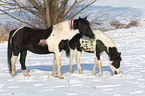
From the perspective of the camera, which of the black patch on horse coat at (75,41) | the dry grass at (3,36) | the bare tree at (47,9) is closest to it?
the black patch on horse coat at (75,41)

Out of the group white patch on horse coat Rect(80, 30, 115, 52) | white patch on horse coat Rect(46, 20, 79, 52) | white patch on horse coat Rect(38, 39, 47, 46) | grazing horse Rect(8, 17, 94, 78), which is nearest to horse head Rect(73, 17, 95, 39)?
grazing horse Rect(8, 17, 94, 78)

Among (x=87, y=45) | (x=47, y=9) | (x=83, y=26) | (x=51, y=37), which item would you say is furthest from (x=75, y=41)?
(x=47, y=9)

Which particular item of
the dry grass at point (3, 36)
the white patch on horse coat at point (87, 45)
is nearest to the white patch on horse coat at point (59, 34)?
the white patch on horse coat at point (87, 45)

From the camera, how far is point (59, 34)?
6824mm

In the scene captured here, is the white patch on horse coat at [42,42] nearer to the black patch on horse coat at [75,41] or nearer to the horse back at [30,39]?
the horse back at [30,39]

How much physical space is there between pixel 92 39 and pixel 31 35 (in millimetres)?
1930

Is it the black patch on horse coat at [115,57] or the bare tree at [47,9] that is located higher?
the bare tree at [47,9]

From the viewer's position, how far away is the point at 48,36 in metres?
6.89

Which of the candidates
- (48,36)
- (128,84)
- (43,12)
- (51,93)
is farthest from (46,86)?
(43,12)

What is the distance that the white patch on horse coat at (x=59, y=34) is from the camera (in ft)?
22.3

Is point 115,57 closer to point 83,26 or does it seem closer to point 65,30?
point 83,26

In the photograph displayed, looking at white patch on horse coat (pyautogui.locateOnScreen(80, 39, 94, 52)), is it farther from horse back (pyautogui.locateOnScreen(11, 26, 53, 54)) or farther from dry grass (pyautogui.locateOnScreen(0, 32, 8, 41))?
dry grass (pyautogui.locateOnScreen(0, 32, 8, 41))

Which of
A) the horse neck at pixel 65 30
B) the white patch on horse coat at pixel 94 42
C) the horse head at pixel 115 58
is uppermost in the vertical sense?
the horse neck at pixel 65 30

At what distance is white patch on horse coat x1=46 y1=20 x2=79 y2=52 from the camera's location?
6.80 meters
